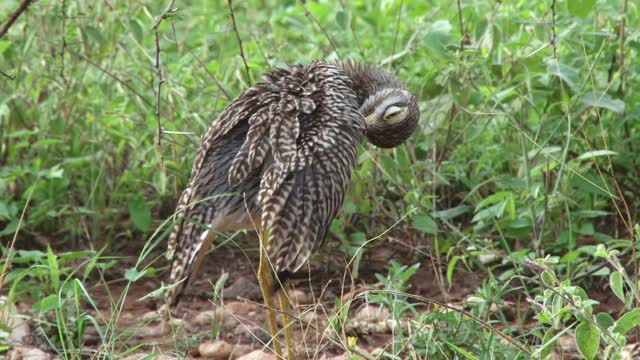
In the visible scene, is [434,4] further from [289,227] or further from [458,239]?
[289,227]

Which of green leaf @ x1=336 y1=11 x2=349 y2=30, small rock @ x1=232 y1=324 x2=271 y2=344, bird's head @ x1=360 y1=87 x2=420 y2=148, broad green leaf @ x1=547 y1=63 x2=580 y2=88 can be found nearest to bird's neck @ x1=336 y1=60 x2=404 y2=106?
bird's head @ x1=360 y1=87 x2=420 y2=148

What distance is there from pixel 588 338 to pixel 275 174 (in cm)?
Result: 134

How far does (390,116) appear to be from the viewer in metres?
4.45

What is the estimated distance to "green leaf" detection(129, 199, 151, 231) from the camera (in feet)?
16.1

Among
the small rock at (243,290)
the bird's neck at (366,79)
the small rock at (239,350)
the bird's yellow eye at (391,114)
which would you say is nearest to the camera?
the small rock at (239,350)

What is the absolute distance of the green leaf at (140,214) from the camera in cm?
491

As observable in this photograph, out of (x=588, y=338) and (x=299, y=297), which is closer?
(x=588, y=338)

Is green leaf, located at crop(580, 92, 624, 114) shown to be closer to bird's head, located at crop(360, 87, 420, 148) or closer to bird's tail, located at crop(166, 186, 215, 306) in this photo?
bird's head, located at crop(360, 87, 420, 148)

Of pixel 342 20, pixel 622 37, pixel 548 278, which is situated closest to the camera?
pixel 548 278

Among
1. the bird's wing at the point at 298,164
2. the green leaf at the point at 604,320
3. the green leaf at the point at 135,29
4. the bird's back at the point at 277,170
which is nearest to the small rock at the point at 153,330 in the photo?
the bird's back at the point at 277,170

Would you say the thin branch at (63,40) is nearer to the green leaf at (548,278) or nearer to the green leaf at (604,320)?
the green leaf at (548,278)

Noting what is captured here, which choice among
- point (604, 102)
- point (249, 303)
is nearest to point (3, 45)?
point (249, 303)

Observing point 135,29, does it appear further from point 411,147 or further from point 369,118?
point 411,147

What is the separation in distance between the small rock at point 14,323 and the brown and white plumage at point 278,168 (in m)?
0.62
